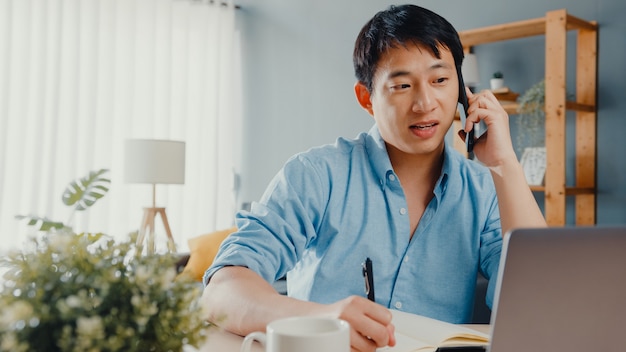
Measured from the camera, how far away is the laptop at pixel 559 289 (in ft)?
2.22

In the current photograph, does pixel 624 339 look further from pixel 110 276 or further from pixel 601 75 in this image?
pixel 601 75

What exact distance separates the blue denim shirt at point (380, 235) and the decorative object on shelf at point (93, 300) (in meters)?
0.77

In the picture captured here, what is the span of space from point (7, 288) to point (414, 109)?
96cm

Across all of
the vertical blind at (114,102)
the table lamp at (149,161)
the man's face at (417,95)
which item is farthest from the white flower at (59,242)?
the vertical blind at (114,102)

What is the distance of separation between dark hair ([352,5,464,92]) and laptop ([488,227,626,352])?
752 millimetres

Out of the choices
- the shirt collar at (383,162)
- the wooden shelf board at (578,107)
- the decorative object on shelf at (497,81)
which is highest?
the decorative object on shelf at (497,81)

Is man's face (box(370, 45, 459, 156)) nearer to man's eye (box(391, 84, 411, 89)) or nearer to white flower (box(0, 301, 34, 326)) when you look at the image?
man's eye (box(391, 84, 411, 89))

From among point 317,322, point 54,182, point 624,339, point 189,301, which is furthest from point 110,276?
point 54,182

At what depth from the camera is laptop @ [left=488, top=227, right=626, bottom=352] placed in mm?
677

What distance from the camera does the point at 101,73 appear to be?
4.67 metres

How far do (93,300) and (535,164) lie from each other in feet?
9.96

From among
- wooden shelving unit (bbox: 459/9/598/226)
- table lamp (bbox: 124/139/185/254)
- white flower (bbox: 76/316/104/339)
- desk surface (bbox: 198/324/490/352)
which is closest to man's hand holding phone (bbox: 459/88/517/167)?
desk surface (bbox: 198/324/490/352)

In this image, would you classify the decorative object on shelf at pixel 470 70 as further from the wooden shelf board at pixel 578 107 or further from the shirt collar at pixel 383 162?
the shirt collar at pixel 383 162

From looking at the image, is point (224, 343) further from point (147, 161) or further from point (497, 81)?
point (147, 161)
